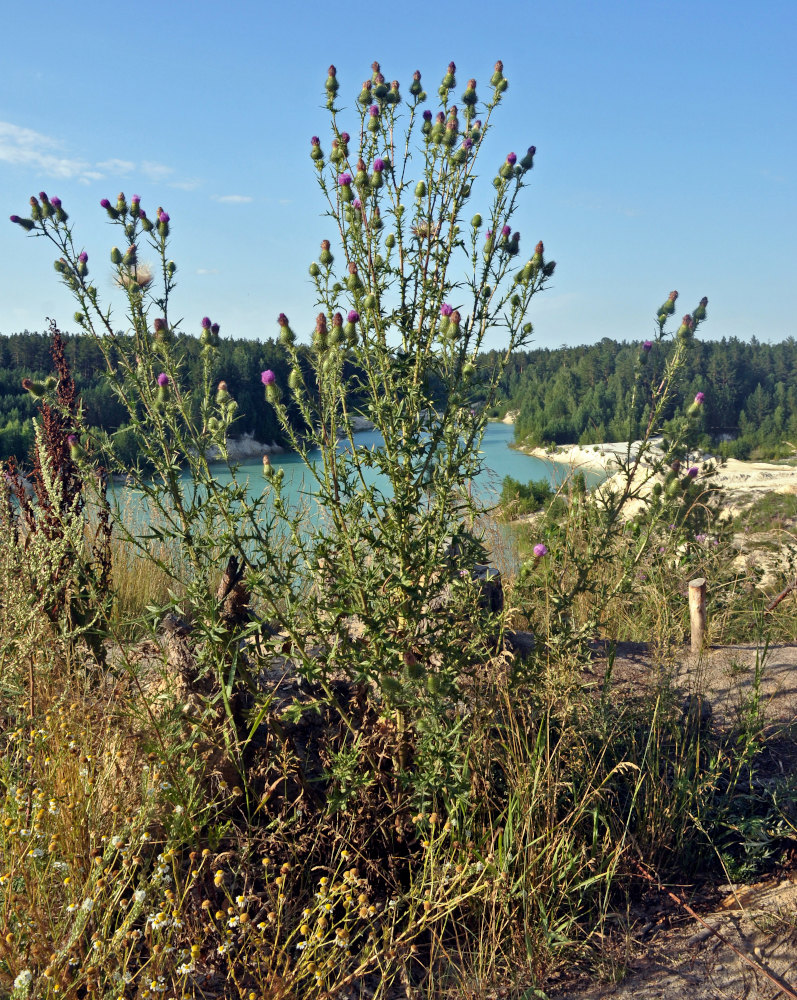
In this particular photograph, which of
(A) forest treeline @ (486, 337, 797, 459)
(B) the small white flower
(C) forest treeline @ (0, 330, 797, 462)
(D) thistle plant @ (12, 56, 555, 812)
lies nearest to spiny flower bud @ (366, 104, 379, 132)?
(D) thistle plant @ (12, 56, 555, 812)

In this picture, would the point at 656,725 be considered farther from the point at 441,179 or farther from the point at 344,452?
the point at 441,179

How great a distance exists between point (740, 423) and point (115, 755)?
36.0 m

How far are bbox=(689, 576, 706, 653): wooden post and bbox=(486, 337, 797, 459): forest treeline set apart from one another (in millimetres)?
15131

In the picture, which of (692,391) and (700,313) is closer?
(700,313)

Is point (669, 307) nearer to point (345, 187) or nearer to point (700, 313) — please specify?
point (700, 313)

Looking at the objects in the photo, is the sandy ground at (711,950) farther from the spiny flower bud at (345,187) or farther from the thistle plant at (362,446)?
the spiny flower bud at (345,187)

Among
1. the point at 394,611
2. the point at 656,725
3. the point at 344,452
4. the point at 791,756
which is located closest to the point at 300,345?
the point at 344,452

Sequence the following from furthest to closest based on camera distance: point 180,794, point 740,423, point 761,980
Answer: point 740,423
point 180,794
point 761,980

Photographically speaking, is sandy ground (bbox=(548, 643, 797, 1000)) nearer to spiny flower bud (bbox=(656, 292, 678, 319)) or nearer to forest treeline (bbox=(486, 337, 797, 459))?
spiny flower bud (bbox=(656, 292, 678, 319))

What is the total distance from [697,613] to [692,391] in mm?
20424

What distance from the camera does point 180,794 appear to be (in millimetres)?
2312

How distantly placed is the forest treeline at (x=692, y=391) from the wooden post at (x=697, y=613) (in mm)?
15131

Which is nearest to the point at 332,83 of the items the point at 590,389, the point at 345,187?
the point at 345,187

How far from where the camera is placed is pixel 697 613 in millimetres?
4090
